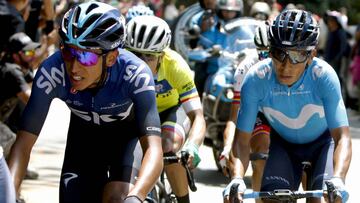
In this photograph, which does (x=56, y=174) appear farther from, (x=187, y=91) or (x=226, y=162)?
(x=226, y=162)

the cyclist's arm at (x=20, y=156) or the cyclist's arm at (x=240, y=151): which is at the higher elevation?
the cyclist's arm at (x=20, y=156)

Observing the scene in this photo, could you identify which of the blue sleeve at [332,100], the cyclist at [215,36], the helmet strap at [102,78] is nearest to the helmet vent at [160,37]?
the blue sleeve at [332,100]

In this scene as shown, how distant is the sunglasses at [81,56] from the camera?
222 inches

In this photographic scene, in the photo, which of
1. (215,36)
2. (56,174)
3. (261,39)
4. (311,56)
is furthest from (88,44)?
(215,36)

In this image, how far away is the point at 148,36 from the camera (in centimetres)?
799

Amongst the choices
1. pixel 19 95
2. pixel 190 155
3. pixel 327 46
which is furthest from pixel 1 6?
pixel 327 46

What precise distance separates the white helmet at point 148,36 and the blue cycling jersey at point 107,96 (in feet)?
5.79

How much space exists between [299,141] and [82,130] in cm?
155

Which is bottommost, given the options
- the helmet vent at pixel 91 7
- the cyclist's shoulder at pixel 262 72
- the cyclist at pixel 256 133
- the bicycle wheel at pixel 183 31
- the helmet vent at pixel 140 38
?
the bicycle wheel at pixel 183 31

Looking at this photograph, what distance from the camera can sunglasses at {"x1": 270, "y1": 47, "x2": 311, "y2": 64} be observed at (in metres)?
6.30

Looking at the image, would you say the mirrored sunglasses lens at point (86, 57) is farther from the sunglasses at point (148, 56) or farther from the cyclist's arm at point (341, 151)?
the sunglasses at point (148, 56)

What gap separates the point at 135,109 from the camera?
5.75 m

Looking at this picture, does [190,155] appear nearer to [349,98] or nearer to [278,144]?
[278,144]

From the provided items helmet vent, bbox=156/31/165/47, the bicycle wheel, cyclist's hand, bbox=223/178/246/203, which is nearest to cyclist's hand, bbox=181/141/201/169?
helmet vent, bbox=156/31/165/47
